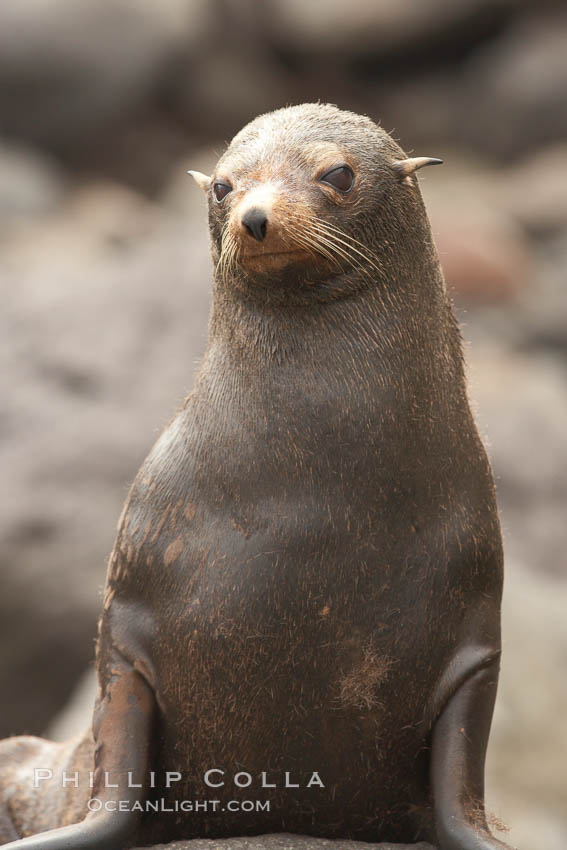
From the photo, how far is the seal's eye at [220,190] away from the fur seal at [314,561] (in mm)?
16

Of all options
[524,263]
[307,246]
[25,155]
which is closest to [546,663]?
[307,246]

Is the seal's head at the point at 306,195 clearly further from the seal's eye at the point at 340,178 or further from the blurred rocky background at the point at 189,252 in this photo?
the blurred rocky background at the point at 189,252

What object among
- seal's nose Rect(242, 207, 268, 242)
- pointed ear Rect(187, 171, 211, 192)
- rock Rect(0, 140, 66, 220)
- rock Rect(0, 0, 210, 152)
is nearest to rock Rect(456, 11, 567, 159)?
rock Rect(0, 0, 210, 152)

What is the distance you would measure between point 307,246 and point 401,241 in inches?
21.1

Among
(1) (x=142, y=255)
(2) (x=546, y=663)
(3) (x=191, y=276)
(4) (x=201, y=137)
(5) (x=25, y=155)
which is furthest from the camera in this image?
(4) (x=201, y=137)

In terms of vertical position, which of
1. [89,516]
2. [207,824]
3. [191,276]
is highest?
[191,276]

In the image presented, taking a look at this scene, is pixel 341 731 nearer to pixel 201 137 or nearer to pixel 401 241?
pixel 401 241

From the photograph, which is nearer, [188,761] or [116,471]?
[188,761]

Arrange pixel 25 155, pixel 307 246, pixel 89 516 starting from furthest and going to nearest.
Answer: pixel 25 155 → pixel 89 516 → pixel 307 246

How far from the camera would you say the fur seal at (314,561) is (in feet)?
16.6

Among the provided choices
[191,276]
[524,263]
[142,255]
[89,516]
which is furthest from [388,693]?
[524,263]

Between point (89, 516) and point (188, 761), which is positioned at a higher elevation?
point (89, 516)

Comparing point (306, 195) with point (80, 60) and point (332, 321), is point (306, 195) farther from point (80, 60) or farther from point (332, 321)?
point (80, 60)

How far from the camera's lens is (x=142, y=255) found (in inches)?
594
